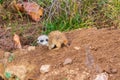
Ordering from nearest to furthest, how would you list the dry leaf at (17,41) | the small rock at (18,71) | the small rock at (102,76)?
1. the small rock at (102,76)
2. the small rock at (18,71)
3. the dry leaf at (17,41)

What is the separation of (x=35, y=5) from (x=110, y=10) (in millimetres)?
941

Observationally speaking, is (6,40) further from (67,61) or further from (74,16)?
(67,61)

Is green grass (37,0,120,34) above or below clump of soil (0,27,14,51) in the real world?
above

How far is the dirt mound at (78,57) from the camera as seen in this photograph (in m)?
3.42

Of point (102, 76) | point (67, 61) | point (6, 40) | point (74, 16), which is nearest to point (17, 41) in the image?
point (6, 40)

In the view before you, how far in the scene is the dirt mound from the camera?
3424 millimetres

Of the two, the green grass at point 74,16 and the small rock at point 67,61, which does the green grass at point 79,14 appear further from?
the small rock at point 67,61

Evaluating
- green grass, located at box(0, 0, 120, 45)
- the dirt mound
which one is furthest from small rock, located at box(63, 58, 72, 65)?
green grass, located at box(0, 0, 120, 45)

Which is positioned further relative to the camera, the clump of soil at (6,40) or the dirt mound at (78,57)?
the clump of soil at (6,40)

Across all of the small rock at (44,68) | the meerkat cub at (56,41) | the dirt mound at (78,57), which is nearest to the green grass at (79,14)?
the dirt mound at (78,57)

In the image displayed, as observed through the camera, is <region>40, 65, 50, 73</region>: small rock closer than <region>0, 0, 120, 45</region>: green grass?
Yes

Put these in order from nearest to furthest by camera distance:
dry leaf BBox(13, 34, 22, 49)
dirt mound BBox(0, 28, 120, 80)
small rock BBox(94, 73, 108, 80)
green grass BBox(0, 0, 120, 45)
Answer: small rock BBox(94, 73, 108, 80) → dirt mound BBox(0, 28, 120, 80) → dry leaf BBox(13, 34, 22, 49) → green grass BBox(0, 0, 120, 45)

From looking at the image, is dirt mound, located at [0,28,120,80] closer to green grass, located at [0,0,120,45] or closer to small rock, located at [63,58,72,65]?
small rock, located at [63,58,72,65]

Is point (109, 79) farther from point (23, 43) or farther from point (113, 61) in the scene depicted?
point (23, 43)
